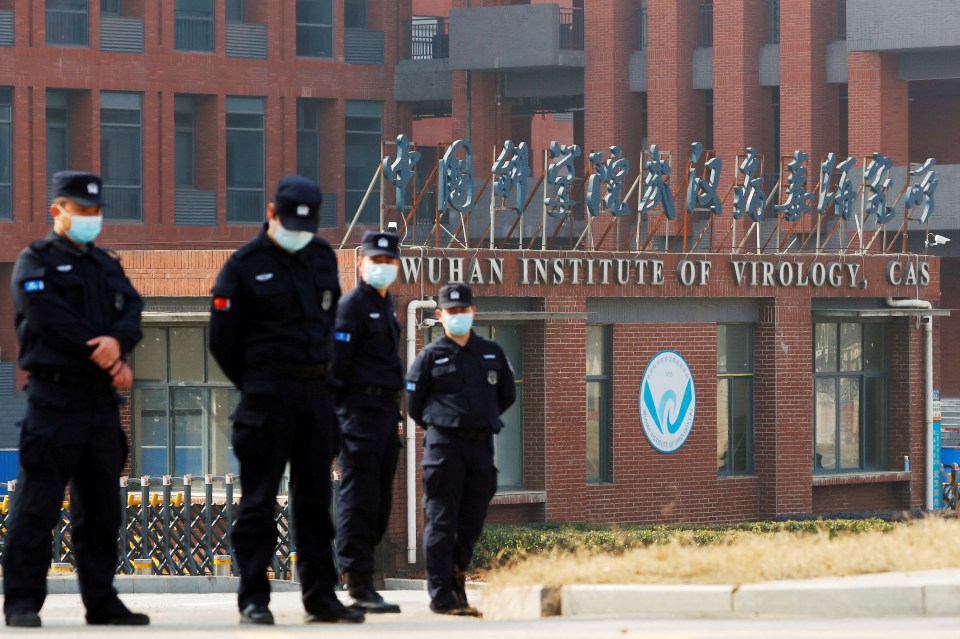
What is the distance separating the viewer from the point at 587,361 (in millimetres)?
27750

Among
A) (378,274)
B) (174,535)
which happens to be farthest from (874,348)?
(378,274)

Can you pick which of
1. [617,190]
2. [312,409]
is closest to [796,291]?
[617,190]

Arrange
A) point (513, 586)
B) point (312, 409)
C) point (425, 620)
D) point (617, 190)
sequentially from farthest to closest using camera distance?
1. point (617, 190)
2. point (513, 586)
3. point (425, 620)
4. point (312, 409)

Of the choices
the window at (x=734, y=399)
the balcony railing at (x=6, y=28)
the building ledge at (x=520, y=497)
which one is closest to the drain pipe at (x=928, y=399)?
the window at (x=734, y=399)

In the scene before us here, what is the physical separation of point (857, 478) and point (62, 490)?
22.7 m

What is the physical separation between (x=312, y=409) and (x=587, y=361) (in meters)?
18.2

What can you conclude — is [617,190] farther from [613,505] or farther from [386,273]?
[386,273]

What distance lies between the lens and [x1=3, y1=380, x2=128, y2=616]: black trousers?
9.31 m

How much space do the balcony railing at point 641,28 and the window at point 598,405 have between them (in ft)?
84.1

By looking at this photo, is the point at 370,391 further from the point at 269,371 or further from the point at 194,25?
the point at 194,25

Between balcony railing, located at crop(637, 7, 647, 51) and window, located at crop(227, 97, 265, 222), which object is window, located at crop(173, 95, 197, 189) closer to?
window, located at crop(227, 97, 265, 222)

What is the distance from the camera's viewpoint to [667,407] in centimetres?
2838

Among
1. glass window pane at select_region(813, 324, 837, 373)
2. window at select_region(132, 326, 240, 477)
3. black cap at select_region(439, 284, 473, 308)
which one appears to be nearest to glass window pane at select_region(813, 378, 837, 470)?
glass window pane at select_region(813, 324, 837, 373)

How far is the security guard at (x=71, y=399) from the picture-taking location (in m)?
9.27
